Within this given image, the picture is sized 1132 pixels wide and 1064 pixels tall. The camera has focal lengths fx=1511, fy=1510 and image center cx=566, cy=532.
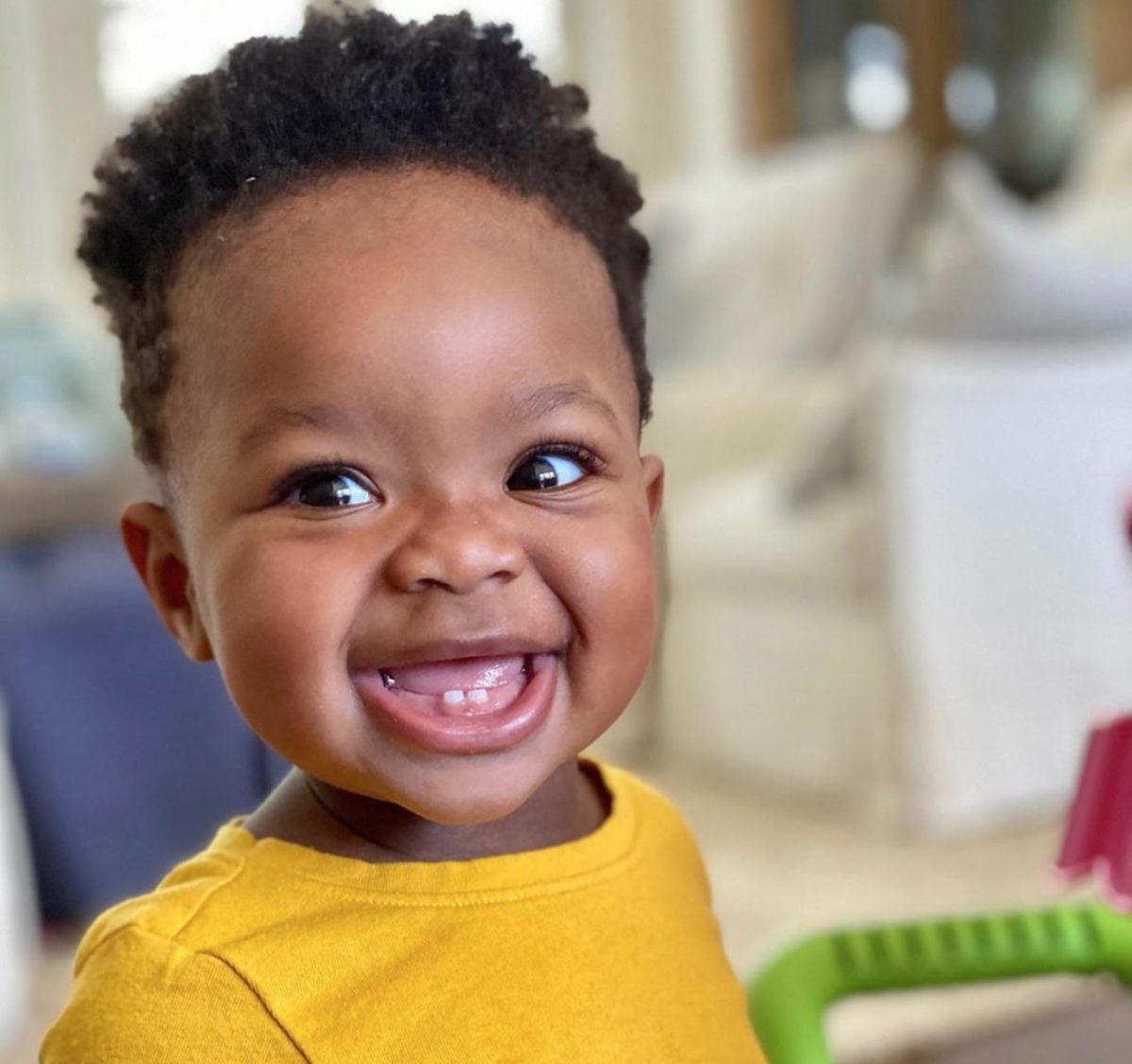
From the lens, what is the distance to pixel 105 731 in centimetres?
166

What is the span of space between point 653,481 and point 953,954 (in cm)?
27

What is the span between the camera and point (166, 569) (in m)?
0.60

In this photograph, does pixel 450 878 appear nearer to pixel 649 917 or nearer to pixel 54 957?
pixel 649 917

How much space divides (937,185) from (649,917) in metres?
2.92

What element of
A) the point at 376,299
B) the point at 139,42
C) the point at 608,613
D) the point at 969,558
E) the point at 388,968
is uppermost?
the point at 139,42

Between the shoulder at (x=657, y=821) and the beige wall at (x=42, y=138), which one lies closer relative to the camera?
the shoulder at (x=657, y=821)

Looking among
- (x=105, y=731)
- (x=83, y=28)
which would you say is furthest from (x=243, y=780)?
(x=83, y=28)

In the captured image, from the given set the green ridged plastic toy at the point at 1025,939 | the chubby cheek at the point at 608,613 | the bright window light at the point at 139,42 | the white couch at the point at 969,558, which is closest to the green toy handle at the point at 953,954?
the green ridged plastic toy at the point at 1025,939

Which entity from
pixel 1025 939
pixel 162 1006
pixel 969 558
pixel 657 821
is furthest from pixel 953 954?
pixel 969 558

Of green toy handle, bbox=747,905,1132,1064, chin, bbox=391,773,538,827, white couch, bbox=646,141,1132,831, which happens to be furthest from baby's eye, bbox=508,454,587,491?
white couch, bbox=646,141,1132,831

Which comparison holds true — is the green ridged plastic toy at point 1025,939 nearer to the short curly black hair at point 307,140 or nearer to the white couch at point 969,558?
the short curly black hair at point 307,140

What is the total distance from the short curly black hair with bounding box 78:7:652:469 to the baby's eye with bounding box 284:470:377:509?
8cm

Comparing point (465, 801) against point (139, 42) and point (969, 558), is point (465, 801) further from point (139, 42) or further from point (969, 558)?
point (139, 42)

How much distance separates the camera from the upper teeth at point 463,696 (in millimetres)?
516
